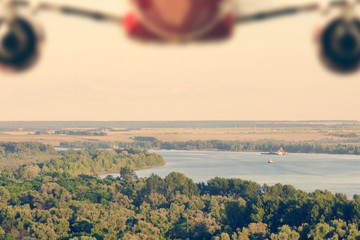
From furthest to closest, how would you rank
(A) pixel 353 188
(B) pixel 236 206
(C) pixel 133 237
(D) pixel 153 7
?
(A) pixel 353 188
(B) pixel 236 206
(C) pixel 133 237
(D) pixel 153 7

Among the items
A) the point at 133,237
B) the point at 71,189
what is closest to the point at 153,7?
the point at 133,237

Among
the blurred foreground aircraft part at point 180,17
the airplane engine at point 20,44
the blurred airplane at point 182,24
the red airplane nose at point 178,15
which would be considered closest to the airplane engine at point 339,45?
the blurred airplane at point 182,24

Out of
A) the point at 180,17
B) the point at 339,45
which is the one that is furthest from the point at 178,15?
the point at 339,45

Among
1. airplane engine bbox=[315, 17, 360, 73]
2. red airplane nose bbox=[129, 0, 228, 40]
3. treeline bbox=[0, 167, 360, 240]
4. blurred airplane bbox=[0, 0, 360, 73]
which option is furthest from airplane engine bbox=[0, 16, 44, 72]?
treeline bbox=[0, 167, 360, 240]

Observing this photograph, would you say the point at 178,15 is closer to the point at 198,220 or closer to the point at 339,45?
the point at 339,45

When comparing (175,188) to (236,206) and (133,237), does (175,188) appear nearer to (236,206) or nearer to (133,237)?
(236,206)

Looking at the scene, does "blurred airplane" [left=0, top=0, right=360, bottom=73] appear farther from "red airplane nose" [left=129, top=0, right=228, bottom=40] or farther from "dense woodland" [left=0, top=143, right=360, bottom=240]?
"dense woodland" [left=0, top=143, right=360, bottom=240]
